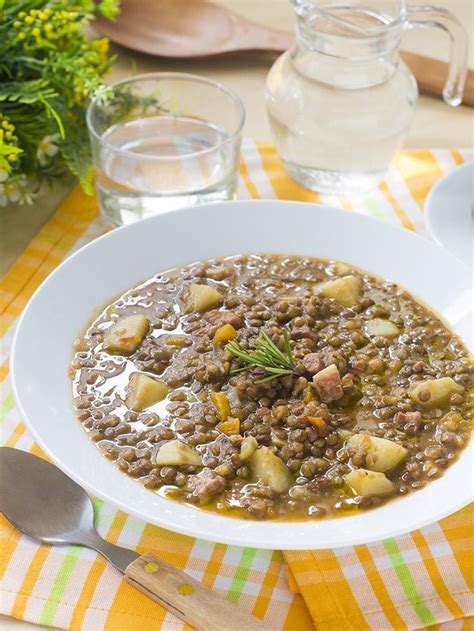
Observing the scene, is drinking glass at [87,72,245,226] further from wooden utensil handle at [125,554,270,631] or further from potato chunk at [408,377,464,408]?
wooden utensil handle at [125,554,270,631]

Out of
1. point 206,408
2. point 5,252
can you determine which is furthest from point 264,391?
point 5,252

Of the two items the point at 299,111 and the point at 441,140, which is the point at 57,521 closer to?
the point at 299,111

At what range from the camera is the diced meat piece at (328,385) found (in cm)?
313

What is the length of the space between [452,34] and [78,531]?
3.06 metres

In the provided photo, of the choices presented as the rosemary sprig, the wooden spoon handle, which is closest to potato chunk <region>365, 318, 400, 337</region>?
the rosemary sprig

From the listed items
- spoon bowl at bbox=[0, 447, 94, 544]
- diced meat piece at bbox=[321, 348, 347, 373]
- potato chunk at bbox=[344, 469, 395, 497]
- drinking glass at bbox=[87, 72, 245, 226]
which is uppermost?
diced meat piece at bbox=[321, 348, 347, 373]

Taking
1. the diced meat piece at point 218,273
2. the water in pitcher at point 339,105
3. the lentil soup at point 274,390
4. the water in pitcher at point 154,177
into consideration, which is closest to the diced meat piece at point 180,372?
the lentil soup at point 274,390

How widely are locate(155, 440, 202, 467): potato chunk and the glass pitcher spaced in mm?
2056

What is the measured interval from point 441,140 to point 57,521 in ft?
10.8

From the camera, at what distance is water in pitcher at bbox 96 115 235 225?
4148 millimetres

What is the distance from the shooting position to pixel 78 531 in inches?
123

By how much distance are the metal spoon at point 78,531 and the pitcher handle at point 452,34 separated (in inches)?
107

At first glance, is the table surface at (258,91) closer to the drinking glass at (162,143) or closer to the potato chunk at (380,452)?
the drinking glass at (162,143)

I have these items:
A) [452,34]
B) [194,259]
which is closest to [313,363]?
[194,259]
